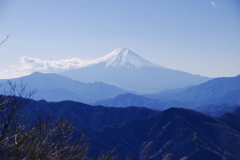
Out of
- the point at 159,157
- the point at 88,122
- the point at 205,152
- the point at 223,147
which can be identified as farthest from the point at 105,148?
the point at 88,122

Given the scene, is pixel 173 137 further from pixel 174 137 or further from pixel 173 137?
pixel 174 137

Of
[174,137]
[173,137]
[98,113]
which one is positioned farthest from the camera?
[98,113]

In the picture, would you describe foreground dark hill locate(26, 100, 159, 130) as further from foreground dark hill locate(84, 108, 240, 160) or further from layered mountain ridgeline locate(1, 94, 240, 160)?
foreground dark hill locate(84, 108, 240, 160)

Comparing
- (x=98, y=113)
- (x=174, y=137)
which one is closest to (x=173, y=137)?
(x=174, y=137)

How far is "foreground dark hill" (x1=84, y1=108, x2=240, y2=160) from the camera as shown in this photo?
1869 inches

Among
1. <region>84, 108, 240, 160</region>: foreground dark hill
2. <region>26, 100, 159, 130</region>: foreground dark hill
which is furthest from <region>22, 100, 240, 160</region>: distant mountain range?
<region>26, 100, 159, 130</region>: foreground dark hill

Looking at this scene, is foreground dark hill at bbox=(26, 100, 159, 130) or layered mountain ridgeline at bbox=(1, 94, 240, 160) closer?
layered mountain ridgeline at bbox=(1, 94, 240, 160)

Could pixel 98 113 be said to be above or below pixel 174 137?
below

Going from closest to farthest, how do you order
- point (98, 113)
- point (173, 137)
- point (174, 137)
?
point (174, 137)
point (173, 137)
point (98, 113)

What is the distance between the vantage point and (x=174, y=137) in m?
52.7

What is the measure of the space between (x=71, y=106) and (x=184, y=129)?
36.6 meters

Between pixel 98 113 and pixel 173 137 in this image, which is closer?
pixel 173 137

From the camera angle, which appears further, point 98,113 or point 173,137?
point 98,113

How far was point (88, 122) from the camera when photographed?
79.2 metres
